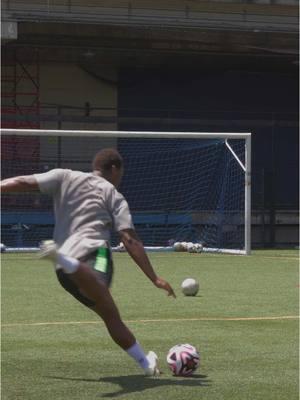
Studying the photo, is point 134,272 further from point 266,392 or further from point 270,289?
point 266,392

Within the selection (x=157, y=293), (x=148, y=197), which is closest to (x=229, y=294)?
(x=157, y=293)

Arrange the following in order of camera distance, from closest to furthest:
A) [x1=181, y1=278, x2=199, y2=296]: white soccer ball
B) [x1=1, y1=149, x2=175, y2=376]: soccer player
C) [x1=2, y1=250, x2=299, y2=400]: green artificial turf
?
[x1=2, y1=250, x2=299, y2=400]: green artificial turf
[x1=1, y1=149, x2=175, y2=376]: soccer player
[x1=181, y1=278, x2=199, y2=296]: white soccer ball

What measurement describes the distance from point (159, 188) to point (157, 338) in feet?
62.3

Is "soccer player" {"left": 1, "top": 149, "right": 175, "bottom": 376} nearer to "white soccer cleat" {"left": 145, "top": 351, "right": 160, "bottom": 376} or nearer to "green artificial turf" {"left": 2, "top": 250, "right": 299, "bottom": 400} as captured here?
"white soccer cleat" {"left": 145, "top": 351, "right": 160, "bottom": 376}

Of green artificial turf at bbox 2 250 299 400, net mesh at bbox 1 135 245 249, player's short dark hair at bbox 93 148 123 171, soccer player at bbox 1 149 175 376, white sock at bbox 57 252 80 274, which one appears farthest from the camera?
net mesh at bbox 1 135 245 249

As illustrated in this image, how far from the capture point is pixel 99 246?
24.4 feet

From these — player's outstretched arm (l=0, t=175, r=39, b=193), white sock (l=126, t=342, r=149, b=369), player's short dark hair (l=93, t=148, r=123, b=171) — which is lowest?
white sock (l=126, t=342, r=149, b=369)

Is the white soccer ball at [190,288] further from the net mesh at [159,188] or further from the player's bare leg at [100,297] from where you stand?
the net mesh at [159,188]

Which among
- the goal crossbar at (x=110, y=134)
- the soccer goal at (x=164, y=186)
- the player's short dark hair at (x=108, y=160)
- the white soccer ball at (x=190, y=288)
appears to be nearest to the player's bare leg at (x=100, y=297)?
the player's short dark hair at (x=108, y=160)

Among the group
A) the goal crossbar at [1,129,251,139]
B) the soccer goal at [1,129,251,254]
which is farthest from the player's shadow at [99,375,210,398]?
the soccer goal at [1,129,251,254]

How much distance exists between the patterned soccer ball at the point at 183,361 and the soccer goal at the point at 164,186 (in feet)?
47.0

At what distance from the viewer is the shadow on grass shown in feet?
23.8

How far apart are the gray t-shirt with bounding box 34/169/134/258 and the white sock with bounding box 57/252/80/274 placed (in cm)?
46

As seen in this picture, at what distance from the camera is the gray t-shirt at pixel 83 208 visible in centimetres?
746
